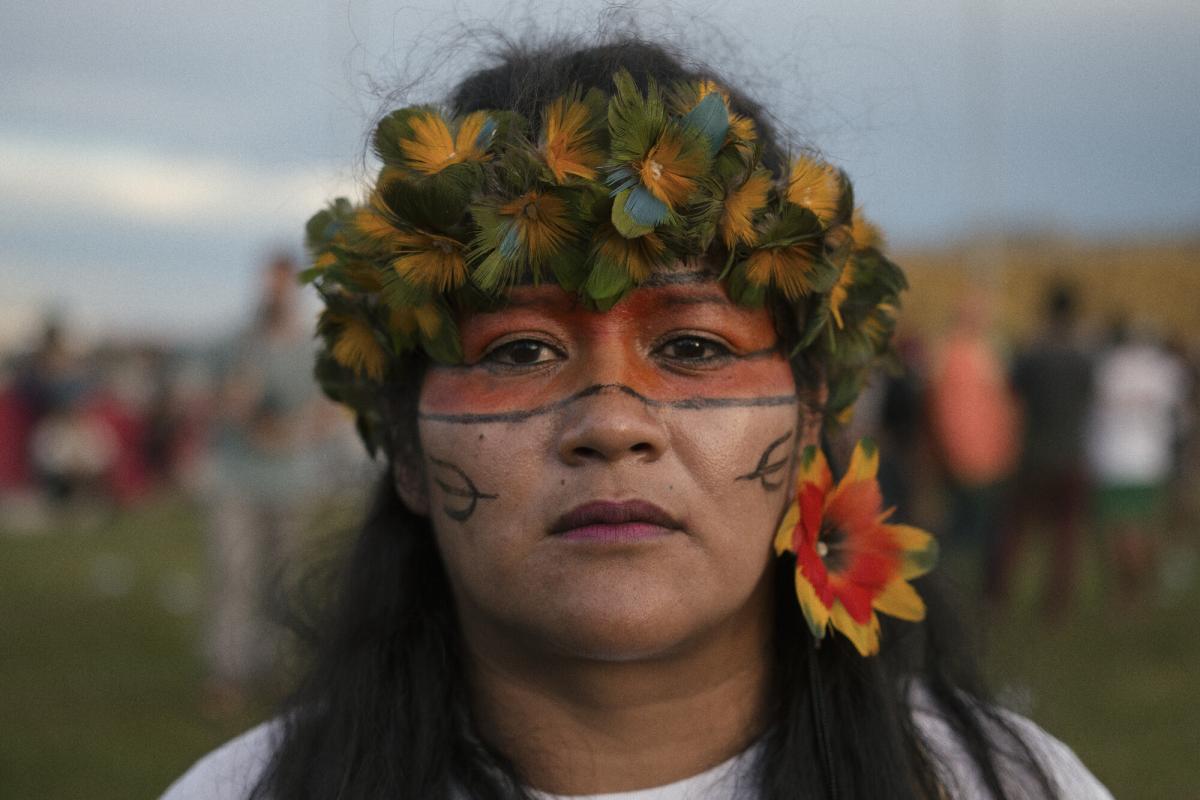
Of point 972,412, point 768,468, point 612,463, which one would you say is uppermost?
point 612,463

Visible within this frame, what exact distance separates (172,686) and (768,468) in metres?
5.25

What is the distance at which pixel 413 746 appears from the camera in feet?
7.63

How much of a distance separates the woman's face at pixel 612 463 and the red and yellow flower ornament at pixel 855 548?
6cm

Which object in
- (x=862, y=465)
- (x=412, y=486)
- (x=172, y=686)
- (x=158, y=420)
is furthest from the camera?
(x=158, y=420)

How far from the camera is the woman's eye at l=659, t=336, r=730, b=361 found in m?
2.21

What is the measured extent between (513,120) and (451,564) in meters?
0.75

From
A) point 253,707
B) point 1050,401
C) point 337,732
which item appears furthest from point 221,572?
point 1050,401

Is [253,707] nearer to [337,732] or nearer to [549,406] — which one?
[337,732]

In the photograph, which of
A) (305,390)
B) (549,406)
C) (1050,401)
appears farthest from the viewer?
(1050,401)

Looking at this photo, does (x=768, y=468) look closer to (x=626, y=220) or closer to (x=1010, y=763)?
(x=626, y=220)

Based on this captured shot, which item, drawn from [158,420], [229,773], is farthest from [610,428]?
[158,420]

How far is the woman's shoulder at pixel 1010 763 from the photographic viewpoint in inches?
91.6

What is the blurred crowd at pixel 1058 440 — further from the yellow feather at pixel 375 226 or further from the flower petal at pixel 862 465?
the yellow feather at pixel 375 226

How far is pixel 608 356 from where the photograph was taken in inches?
85.0
